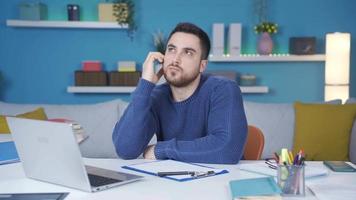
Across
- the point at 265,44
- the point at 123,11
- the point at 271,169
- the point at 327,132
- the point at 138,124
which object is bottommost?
the point at 327,132

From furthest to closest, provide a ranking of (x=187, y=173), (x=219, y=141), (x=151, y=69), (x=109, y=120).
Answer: (x=109, y=120) < (x=151, y=69) < (x=219, y=141) < (x=187, y=173)

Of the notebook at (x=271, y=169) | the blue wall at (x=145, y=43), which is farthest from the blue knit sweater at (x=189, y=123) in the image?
the blue wall at (x=145, y=43)

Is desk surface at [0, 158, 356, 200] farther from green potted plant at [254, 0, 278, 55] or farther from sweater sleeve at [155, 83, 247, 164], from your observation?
green potted plant at [254, 0, 278, 55]

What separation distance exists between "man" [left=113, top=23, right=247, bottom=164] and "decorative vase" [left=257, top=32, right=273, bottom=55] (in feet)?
7.81

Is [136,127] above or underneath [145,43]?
underneath

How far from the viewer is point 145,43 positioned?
14.4 ft

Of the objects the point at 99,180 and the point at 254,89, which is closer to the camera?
the point at 99,180

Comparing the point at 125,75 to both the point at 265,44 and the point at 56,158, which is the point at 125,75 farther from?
the point at 56,158

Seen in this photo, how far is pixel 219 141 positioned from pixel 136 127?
0.33 m

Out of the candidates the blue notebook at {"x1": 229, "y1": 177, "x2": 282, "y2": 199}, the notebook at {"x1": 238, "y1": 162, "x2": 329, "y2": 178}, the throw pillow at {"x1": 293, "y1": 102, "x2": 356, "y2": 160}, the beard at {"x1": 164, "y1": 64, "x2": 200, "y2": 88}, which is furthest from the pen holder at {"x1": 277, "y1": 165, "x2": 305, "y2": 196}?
the throw pillow at {"x1": 293, "y1": 102, "x2": 356, "y2": 160}

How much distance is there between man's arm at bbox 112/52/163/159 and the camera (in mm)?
1690

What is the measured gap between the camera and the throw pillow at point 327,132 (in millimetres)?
3141

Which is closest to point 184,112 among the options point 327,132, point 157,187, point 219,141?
point 219,141

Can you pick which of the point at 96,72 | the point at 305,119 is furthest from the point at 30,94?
the point at 305,119
